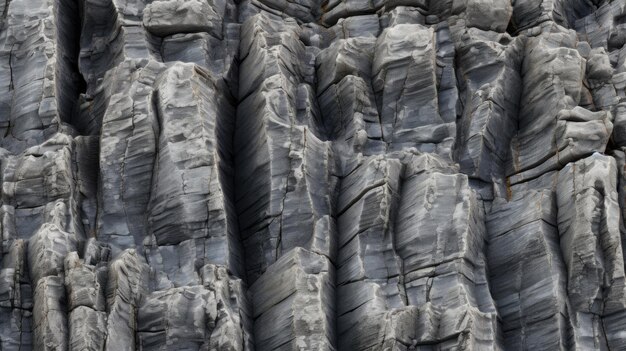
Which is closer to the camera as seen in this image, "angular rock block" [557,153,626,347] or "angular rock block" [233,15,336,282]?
"angular rock block" [557,153,626,347]

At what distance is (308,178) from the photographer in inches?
1529

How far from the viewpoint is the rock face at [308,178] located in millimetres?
35406

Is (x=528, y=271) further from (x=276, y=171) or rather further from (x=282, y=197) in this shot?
(x=276, y=171)

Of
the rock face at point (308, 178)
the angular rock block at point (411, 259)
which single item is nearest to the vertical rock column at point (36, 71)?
the rock face at point (308, 178)

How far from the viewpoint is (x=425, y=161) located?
38.9m

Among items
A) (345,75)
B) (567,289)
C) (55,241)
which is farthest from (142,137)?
(567,289)

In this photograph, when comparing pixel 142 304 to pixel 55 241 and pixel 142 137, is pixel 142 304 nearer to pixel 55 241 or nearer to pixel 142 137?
pixel 55 241

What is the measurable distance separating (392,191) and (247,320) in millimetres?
5791

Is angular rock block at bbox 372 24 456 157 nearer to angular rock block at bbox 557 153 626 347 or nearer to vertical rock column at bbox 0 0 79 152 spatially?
angular rock block at bbox 557 153 626 347

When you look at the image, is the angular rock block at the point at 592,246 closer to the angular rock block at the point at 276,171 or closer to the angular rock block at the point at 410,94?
the angular rock block at the point at 410,94

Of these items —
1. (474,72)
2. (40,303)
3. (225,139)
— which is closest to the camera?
(40,303)

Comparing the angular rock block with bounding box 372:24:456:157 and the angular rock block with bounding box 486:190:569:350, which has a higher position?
the angular rock block with bounding box 372:24:456:157

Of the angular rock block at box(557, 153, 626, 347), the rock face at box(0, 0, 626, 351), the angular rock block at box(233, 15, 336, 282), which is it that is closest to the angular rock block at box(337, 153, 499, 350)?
the rock face at box(0, 0, 626, 351)

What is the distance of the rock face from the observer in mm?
35406
